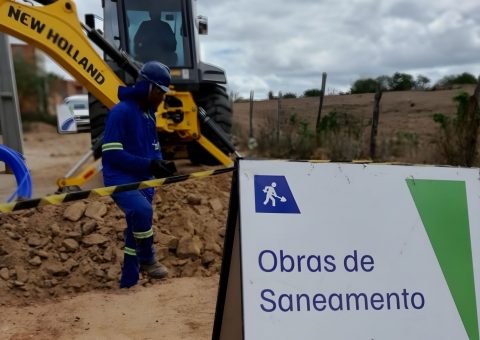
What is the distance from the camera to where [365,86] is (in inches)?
444

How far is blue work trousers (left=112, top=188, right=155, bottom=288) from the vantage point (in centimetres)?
454

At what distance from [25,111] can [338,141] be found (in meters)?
29.6

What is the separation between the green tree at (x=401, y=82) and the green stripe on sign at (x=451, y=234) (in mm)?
8423

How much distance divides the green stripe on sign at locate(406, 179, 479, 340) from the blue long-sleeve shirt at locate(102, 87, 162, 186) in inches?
88.4

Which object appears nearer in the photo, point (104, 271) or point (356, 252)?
point (356, 252)

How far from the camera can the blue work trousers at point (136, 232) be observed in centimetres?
454

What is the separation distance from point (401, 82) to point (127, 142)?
8.18m

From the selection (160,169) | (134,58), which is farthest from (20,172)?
(134,58)

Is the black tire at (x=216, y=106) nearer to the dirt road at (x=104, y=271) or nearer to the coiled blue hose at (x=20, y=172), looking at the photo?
the dirt road at (x=104, y=271)

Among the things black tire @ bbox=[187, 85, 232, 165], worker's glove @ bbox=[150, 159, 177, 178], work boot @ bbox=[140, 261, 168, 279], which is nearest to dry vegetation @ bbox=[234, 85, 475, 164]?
black tire @ bbox=[187, 85, 232, 165]

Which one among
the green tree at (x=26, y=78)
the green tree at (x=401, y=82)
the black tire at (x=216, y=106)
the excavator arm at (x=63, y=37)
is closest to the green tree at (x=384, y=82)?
the green tree at (x=401, y=82)

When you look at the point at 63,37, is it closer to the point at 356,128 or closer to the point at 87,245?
the point at 87,245

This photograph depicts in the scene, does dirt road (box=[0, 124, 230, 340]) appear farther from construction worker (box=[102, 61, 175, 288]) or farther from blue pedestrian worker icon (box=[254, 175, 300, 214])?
blue pedestrian worker icon (box=[254, 175, 300, 214])

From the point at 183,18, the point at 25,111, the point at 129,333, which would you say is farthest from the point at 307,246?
the point at 25,111
